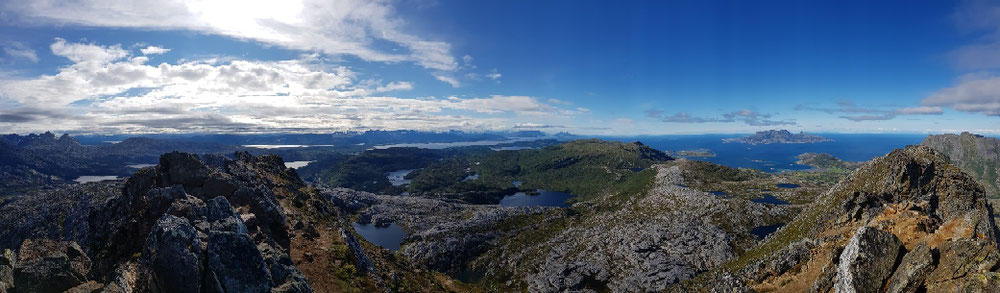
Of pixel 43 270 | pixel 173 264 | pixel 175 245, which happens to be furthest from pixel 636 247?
pixel 43 270

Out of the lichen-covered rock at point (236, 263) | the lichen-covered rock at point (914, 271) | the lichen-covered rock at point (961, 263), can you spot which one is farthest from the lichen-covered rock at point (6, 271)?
the lichen-covered rock at point (961, 263)

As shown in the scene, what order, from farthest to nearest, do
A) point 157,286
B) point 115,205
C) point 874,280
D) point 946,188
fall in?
point 946,188
point 115,205
point 874,280
point 157,286

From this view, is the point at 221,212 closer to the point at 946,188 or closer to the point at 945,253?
the point at 945,253

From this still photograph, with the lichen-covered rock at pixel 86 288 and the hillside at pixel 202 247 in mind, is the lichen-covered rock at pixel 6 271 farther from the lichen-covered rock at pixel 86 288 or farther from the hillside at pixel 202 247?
the lichen-covered rock at pixel 86 288

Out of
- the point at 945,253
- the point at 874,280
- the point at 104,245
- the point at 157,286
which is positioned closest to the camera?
the point at 157,286

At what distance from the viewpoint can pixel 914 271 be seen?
25.5 m

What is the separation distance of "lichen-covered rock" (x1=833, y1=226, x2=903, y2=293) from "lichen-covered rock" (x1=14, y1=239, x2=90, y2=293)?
53.6m

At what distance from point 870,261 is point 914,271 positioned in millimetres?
2398

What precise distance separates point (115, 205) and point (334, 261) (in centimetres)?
2422

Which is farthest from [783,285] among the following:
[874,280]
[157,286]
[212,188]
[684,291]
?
[212,188]

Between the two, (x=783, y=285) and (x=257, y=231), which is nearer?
(x=257, y=231)

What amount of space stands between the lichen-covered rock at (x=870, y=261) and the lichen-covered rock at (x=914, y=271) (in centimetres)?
102

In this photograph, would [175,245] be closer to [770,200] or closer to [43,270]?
[43,270]

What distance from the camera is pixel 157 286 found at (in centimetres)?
2231
